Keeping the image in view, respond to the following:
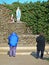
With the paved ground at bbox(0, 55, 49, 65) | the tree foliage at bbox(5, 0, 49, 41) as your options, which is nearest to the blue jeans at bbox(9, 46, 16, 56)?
the paved ground at bbox(0, 55, 49, 65)

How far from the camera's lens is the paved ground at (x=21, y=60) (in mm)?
18625

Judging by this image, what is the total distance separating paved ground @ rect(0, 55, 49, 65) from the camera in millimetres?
18625

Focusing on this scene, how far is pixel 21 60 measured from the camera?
19.8m

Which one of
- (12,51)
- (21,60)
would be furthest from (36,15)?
(21,60)

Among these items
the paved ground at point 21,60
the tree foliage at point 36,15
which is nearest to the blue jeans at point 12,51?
the paved ground at point 21,60

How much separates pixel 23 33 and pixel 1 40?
10.3 feet

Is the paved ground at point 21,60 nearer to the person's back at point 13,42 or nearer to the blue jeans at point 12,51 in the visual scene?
the blue jeans at point 12,51

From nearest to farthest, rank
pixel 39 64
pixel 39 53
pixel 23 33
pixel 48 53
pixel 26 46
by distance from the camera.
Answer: pixel 39 64, pixel 39 53, pixel 48 53, pixel 26 46, pixel 23 33

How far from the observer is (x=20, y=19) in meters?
32.5

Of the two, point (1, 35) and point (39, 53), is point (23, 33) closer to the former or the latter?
point (1, 35)

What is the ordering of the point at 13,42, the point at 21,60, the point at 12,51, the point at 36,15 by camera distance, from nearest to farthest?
the point at 21,60 < the point at 13,42 < the point at 12,51 < the point at 36,15

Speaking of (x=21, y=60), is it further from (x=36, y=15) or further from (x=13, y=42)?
(x=36, y=15)

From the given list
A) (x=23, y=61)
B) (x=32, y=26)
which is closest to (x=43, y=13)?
(x=32, y=26)

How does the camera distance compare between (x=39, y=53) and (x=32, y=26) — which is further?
(x=32, y=26)
